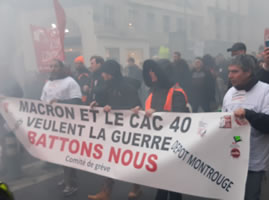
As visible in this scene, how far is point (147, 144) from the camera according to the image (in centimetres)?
247

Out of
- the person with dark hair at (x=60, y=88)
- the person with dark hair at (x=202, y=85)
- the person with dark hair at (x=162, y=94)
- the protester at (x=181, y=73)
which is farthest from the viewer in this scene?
the protester at (x=181, y=73)

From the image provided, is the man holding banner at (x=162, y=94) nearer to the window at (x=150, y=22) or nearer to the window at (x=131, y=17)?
the window at (x=131, y=17)

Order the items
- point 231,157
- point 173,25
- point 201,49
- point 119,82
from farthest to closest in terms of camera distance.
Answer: point 173,25 → point 201,49 → point 119,82 → point 231,157

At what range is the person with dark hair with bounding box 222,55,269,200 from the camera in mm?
1925

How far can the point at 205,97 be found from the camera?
5.21 metres

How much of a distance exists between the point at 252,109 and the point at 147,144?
0.87 m

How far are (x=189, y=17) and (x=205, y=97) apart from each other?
475 inches

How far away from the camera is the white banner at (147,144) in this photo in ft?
6.92

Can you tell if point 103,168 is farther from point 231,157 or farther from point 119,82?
point 231,157

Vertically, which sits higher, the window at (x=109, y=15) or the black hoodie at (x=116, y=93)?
the window at (x=109, y=15)

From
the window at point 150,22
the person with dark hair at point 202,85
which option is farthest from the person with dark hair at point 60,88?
the window at point 150,22

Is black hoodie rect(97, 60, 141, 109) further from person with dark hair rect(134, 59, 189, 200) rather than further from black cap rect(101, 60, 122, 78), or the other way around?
person with dark hair rect(134, 59, 189, 200)

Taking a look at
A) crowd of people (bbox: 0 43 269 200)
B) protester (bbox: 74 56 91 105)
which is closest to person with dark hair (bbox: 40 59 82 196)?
crowd of people (bbox: 0 43 269 200)

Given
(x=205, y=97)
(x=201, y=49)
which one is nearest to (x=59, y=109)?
(x=205, y=97)
